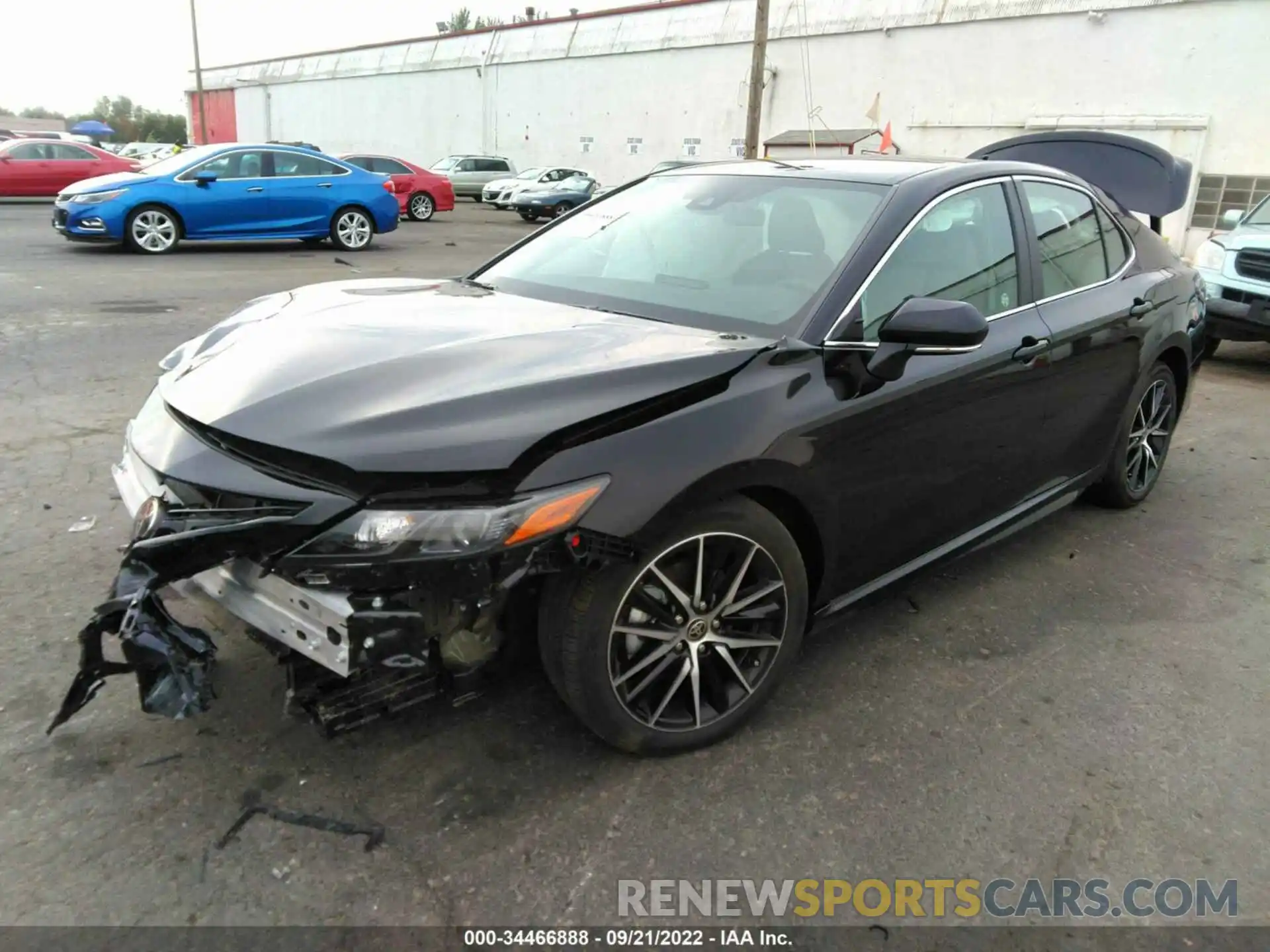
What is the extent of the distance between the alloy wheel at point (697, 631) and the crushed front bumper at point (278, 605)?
26.7 inches

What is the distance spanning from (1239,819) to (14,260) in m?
13.7

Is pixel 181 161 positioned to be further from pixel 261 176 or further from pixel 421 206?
pixel 421 206

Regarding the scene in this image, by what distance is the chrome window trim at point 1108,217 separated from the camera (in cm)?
373

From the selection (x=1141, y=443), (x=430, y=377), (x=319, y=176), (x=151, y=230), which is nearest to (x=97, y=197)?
(x=151, y=230)

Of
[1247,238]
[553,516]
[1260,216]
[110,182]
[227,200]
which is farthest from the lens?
[227,200]

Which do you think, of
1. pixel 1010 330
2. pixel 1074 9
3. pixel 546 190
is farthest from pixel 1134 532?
pixel 546 190

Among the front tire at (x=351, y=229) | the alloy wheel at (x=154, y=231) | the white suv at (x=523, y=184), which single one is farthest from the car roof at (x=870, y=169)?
the white suv at (x=523, y=184)

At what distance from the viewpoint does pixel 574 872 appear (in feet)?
7.29

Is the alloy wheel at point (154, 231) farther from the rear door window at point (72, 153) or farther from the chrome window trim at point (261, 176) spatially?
the rear door window at point (72, 153)

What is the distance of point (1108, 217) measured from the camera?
4.40 m

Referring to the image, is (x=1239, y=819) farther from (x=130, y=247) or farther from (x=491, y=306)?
(x=130, y=247)

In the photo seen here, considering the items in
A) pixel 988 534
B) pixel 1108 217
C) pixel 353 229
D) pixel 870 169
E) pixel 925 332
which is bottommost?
pixel 988 534

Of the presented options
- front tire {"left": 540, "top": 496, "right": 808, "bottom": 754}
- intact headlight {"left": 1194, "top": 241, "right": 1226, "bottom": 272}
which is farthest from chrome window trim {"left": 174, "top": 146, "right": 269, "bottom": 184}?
front tire {"left": 540, "top": 496, "right": 808, "bottom": 754}

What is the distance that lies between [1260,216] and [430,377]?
982 cm
